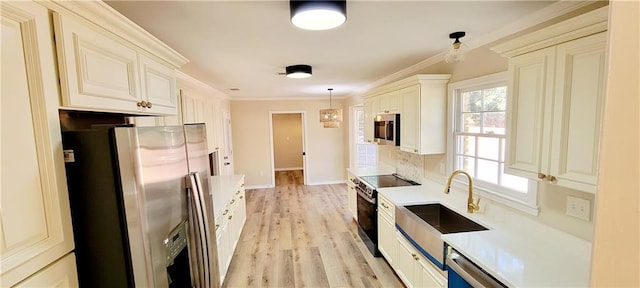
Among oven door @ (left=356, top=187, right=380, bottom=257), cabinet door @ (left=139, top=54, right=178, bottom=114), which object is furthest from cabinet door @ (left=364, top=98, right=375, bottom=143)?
cabinet door @ (left=139, top=54, right=178, bottom=114)

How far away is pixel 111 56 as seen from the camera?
124 cm

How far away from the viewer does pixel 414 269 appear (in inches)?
89.7

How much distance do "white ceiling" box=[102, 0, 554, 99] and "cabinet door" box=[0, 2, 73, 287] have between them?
30.1 inches

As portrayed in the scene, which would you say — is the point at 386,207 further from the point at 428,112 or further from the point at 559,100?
the point at 559,100

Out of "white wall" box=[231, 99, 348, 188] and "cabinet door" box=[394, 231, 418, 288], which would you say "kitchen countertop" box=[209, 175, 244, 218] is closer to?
"cabinet door" box=[394, 231, 418, 288]

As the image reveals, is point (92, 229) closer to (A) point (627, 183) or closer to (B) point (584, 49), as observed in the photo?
(A) point (627, 183)

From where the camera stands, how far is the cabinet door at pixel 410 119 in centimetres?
280

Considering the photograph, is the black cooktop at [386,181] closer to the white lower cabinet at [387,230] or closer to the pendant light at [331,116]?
the white lower cabinet at [387,230]

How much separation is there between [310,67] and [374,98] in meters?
1.18

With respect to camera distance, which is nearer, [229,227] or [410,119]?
[410,119]

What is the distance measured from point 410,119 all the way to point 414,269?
1.50 meters

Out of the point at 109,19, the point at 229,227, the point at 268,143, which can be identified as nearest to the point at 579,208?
the point at 109,19

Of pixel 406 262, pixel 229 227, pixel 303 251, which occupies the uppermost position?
pixel 229 227

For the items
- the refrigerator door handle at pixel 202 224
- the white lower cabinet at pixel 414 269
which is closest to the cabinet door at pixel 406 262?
the white lower cabinet at pixel 414 269
